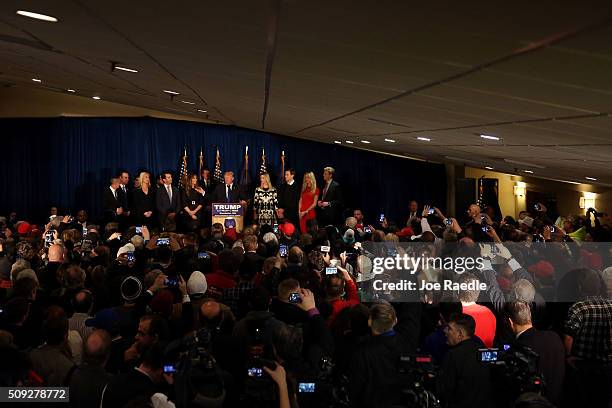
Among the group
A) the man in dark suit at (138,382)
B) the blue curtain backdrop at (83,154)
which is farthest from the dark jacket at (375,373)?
the blue curtain backdrop at (83,154)

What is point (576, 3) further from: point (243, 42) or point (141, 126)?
point (141, 126)

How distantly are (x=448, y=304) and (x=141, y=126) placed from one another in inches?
440

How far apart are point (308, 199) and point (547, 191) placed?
19.0 ft

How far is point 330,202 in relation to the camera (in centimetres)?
1420

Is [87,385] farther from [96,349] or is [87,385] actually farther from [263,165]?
[263,165]

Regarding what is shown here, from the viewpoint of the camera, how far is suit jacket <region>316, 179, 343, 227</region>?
14164 millimetres

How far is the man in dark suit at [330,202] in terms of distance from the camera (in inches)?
558

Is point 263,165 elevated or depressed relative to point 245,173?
elevated

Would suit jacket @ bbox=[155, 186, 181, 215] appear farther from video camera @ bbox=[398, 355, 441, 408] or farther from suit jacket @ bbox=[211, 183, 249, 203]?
video camera @ bbox=[398, 355, 441, 408]

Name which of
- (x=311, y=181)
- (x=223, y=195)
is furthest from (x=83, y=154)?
(x=311, y=181)

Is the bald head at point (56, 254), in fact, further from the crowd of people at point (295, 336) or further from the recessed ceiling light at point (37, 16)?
the recessed ceiling light at point (37, 16)

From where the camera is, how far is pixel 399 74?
3.45 meters

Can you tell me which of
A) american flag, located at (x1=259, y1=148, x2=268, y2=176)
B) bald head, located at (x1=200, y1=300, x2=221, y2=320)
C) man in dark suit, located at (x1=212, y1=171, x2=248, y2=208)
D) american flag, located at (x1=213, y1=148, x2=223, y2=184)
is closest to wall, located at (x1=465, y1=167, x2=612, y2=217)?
american flag, located at (x1=259, y1=148, x2=268, y2=176)

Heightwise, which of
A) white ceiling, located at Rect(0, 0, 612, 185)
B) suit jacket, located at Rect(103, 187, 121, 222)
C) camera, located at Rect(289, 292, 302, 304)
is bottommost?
camera, located at Rect(289, 292, 302, 304)
